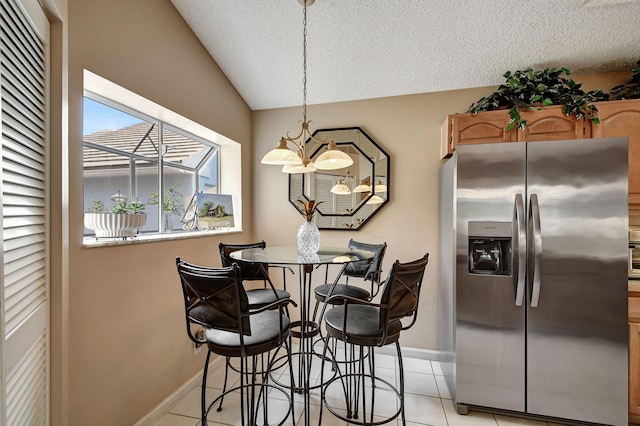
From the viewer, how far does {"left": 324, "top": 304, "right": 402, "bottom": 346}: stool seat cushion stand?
1.61 meters

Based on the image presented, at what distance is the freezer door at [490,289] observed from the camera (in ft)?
6.58

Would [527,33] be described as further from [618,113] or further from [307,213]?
→ [307,213]

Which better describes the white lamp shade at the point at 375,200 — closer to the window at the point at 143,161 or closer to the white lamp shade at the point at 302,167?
the white lamp shade at the point at 302,167

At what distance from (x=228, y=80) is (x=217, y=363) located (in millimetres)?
2667

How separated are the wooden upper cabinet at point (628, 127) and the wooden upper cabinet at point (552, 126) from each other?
9cm

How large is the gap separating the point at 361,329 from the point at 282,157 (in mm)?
1114

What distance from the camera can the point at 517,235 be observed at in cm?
197

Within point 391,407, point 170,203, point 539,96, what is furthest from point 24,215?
point 539,96

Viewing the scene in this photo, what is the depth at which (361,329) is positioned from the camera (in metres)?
1.66

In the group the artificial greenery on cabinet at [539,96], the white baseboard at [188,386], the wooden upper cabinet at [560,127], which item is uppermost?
the artificial greenery on cabinet at [539,96]

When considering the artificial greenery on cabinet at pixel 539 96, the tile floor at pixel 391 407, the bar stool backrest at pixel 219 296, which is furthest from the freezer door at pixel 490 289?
the bar stool backrest at pixel 219 296

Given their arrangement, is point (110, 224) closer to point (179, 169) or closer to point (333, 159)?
point (179, 169)

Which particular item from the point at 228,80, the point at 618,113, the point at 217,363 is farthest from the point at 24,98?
the point at 618,113

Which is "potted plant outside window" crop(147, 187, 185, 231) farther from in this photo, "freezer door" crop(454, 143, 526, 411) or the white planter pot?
"freezer door" crop(454, 143, 526, 411)
